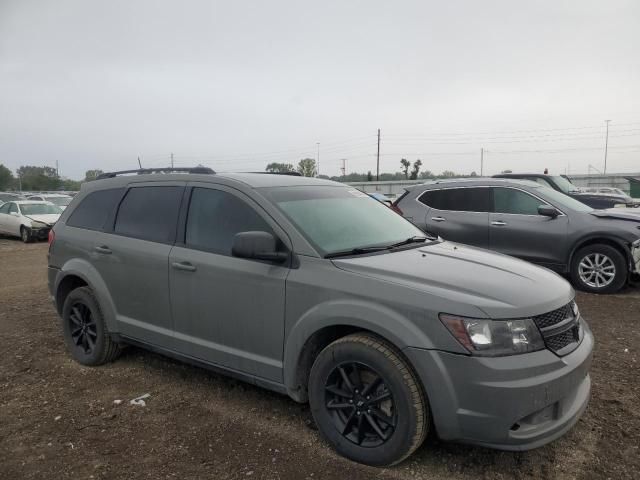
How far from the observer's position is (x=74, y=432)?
11.4 ft

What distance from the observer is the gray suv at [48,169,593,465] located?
8.77 feet

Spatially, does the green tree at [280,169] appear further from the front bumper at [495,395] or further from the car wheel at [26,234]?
the car wheel at [26,234]

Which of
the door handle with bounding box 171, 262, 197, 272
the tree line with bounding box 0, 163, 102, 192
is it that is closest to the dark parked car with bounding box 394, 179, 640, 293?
the door handle with bounding box 171, 262, 197, 272

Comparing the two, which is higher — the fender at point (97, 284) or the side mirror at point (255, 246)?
the side mirror at point (255, 246)

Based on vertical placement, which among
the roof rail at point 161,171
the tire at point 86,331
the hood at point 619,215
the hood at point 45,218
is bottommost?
the tire at point 86,331

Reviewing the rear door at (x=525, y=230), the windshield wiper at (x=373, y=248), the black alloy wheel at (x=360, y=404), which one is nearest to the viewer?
the black alloy wheel at (x=360, y=404)

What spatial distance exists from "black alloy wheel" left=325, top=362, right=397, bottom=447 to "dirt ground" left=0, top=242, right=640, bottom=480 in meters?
0.19

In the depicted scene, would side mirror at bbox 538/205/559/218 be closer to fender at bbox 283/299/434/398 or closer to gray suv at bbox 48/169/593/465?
gray suv at bbox 48/169/593/465

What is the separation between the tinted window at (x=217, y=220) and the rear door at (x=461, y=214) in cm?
536

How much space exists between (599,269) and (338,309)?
5.76 meters

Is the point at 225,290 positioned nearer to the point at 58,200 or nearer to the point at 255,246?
the point at 255,246

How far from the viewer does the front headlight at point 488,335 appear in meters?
2.64

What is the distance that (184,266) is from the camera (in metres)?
3.78

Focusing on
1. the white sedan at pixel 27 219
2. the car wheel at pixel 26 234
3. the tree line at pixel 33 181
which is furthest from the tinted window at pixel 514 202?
the tree line at pixel 33 181
